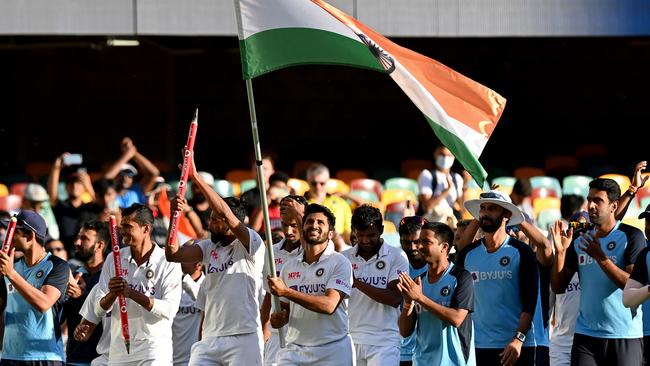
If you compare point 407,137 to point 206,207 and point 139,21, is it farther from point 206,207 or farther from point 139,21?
point 206,207

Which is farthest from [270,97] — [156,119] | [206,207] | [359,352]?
[359,352]

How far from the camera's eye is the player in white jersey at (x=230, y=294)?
10.8m

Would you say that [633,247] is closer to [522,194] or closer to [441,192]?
[522,194]

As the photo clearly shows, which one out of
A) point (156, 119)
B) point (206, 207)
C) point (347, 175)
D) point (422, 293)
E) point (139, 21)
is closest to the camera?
point (422, 293)

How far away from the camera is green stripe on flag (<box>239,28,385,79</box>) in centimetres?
1015

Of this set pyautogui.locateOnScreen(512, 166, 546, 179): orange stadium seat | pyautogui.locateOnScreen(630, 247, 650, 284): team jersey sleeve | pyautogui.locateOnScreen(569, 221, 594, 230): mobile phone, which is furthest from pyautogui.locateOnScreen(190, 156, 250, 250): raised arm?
pyautogui.locateOnScreen(512, 166, 546, 179): orange stadium seat

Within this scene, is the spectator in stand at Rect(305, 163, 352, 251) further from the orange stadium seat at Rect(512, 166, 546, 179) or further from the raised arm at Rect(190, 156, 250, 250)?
the orange stadium seat at Rect(512, 166, 546, 179)

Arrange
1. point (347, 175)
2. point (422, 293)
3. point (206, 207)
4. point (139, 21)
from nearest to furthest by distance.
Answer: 1. point (422, 293)
2. point (206, 207)
3. point (139, 21)
4. point (347, 175)

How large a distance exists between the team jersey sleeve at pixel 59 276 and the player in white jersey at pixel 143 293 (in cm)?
31

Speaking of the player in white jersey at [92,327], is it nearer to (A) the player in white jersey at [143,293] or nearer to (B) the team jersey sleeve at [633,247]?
(A) the player in white jersey at [143,293]

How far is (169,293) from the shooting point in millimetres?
11016

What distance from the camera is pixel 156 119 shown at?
942 inches

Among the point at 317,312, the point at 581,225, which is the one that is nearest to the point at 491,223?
the point at 581,225

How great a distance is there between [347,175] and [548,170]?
3.44 m
